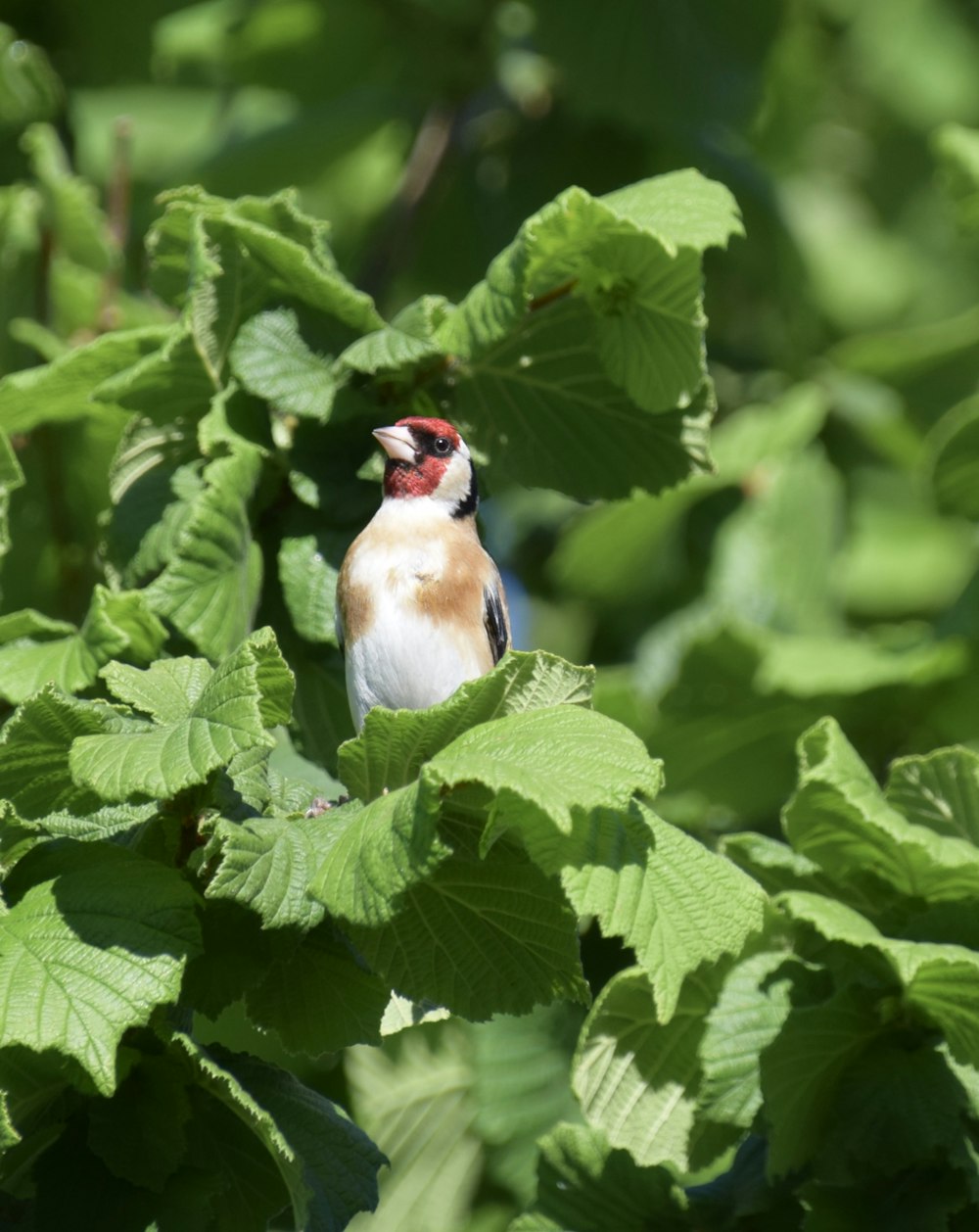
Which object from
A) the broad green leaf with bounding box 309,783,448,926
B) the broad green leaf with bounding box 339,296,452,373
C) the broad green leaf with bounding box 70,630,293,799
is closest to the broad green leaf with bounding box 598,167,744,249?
the broad green leaf with bounding box 339,296,452,373

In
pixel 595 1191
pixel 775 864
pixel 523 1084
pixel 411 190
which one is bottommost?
pixel 523 1084

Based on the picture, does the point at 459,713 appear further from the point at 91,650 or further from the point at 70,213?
the point at 70,213

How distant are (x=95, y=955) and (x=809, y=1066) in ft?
5.04

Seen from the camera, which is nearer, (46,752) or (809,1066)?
(46,752)

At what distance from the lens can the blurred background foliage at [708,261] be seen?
5.14 m

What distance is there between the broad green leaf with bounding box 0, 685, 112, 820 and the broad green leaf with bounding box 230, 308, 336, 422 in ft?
3.61

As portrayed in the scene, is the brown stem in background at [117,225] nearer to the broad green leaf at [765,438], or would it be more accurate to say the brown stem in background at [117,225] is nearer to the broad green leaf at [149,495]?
the broad green leaf at [149,495]

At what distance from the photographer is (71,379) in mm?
4027

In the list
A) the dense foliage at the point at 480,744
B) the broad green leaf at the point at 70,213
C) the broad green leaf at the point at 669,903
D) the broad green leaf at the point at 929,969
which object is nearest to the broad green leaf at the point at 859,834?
the dense foliage at the point at 480,744

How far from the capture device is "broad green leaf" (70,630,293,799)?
2.53m

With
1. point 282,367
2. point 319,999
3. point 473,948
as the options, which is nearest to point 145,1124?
point 319,999

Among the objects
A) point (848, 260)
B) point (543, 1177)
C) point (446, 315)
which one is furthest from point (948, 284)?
point (543, 1177)

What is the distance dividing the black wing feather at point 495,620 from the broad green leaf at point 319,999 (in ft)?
5.07

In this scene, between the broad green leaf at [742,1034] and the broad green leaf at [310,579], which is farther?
the broad green leaf at [310,579]
